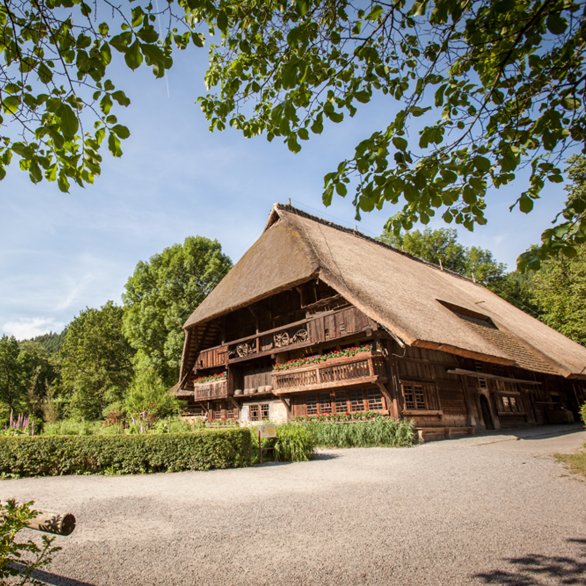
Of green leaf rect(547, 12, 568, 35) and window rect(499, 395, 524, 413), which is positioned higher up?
green leaf rect(547, 12, 568, 35)

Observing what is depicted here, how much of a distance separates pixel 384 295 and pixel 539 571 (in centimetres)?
1291

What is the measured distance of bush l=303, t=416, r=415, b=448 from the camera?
1337cm

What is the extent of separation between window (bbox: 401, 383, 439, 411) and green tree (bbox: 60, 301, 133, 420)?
29768mm

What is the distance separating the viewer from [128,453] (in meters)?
10.4

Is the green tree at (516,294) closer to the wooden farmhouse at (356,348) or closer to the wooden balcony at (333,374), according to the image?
the wooden farmhouse at (356,348)

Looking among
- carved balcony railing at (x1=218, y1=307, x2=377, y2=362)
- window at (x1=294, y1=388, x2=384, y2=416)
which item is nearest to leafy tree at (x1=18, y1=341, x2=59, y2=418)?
carved balcony railing at (x1=218, y1=307, x2=377, y2=362)

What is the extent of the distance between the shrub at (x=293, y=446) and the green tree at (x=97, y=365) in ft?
97.4

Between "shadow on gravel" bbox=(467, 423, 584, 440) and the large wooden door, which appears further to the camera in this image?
the large wooden door

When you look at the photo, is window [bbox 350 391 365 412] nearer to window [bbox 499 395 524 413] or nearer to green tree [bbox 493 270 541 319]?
window [bbox 499 395 524 413]

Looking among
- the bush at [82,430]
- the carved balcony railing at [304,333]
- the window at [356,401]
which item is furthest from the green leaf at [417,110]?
the bush at [82,430]

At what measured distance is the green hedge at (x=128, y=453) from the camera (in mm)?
10344

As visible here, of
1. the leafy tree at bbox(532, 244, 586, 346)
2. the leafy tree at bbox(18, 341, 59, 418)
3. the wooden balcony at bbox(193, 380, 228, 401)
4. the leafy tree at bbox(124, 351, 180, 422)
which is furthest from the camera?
the leafy tree at bbox(18, 341, 59, 418)

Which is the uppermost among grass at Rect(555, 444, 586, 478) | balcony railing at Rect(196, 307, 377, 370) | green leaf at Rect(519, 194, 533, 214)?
balcony railing at Rect(196, 307, 377, 370)

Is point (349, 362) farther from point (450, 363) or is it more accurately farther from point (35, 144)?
point (35, 144)
